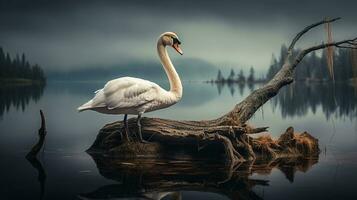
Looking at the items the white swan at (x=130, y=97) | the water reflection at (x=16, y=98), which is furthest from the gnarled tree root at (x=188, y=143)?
the water reflection at (x=16, y=98)

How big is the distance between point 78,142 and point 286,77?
7615 millimetres

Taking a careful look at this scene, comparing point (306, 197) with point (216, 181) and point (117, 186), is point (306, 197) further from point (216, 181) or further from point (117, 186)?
point (117, 186)

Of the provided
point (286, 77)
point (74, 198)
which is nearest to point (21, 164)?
point (74, 198)

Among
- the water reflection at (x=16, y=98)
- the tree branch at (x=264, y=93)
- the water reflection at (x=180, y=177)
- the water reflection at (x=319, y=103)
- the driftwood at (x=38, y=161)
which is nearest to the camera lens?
the water reflection at (x=180, y=177)

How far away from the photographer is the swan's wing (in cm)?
1491

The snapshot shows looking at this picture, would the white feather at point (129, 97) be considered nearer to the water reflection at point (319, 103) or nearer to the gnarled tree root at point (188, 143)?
the gnarled tree root at point (188, 143)

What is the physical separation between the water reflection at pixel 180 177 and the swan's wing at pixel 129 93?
1569 mm

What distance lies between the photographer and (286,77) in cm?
1844

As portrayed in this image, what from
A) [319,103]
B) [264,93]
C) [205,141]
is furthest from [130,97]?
[319,103]

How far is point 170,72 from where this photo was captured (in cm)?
1585

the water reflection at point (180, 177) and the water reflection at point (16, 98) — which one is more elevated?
the water reflection at point (16, 98)

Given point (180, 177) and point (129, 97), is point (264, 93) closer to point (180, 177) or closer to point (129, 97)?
point (129, 97)

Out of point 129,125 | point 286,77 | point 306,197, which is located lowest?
point 306,197

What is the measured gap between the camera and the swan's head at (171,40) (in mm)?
15906
